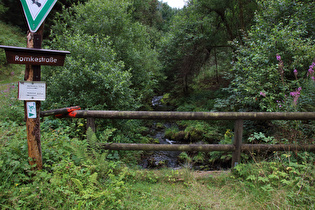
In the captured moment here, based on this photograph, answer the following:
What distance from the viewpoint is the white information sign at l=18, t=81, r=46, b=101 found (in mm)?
2446

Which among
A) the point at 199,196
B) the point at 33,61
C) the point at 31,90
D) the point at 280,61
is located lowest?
the point at 199,196

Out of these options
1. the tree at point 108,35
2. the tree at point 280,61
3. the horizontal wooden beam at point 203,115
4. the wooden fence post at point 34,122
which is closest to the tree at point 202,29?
the tree at point 108,35

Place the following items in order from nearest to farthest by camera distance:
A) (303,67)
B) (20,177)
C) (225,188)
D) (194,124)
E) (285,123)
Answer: (20,177)
(225,188)
(285,123)
(303,67)
(194,124)

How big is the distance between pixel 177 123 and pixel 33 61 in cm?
1054

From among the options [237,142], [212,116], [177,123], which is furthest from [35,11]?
[177,123]

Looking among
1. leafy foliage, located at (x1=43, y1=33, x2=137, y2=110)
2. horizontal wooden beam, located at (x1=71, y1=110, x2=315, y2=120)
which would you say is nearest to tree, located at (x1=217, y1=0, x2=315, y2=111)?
horizontal wooden beam, located at (x1=71, y1=110, x2=315, y2=120)

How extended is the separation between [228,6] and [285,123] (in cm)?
980

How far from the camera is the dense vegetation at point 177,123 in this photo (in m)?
2.51

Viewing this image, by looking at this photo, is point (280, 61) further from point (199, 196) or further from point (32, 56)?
point (32, 56)

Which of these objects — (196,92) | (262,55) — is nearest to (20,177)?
(262,55)

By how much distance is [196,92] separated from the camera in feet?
50.3

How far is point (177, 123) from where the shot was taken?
1241 centimetres

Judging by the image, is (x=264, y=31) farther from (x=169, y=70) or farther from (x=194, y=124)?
(x=169, y=70)

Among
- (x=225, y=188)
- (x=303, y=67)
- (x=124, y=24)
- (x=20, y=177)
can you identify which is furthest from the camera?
(x=124, y=24)
